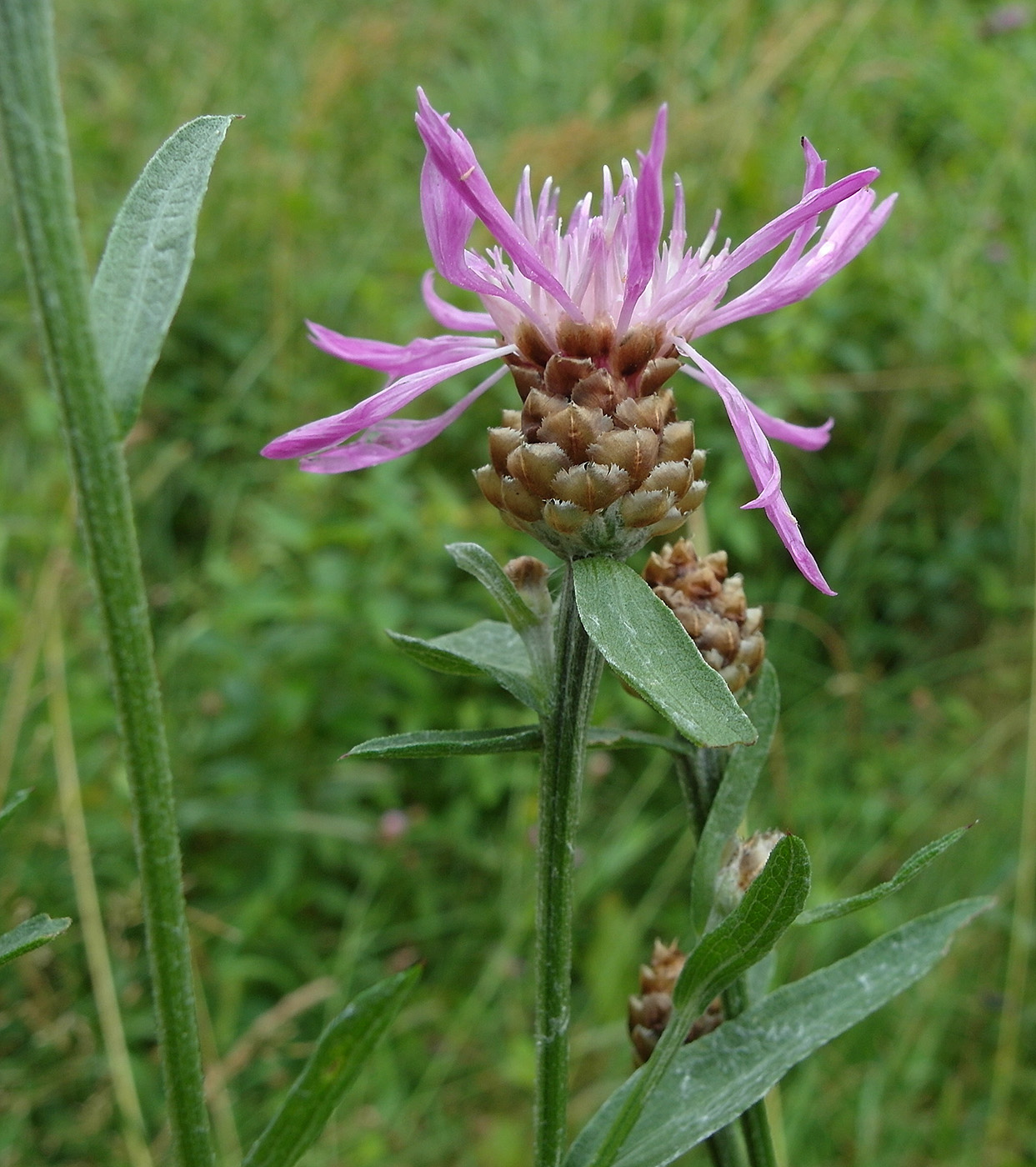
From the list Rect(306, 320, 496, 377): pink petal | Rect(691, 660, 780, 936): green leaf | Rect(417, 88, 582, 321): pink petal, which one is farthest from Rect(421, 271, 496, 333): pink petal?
Rect(691, 660, 780, 936): green leaf

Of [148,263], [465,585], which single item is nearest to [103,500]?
[148,263]

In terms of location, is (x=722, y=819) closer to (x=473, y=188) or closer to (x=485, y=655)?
(x=485, y=655)

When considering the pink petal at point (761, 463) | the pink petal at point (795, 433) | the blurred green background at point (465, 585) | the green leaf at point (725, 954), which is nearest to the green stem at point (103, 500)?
the green leaf at point (725, 954)

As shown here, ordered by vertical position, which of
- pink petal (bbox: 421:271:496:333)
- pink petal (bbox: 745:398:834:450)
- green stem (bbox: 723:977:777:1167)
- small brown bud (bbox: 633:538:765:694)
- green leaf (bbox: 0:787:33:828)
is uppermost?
pink petal (bbox: 421:271:496:333)

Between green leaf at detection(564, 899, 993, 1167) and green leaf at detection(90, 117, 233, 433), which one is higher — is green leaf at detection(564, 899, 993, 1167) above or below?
below

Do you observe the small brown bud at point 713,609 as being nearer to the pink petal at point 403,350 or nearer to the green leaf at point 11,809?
the pink petal at point 403,350

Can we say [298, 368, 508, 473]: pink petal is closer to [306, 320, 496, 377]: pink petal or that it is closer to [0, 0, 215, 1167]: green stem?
[306, 320, 496, 377]: pink petal
